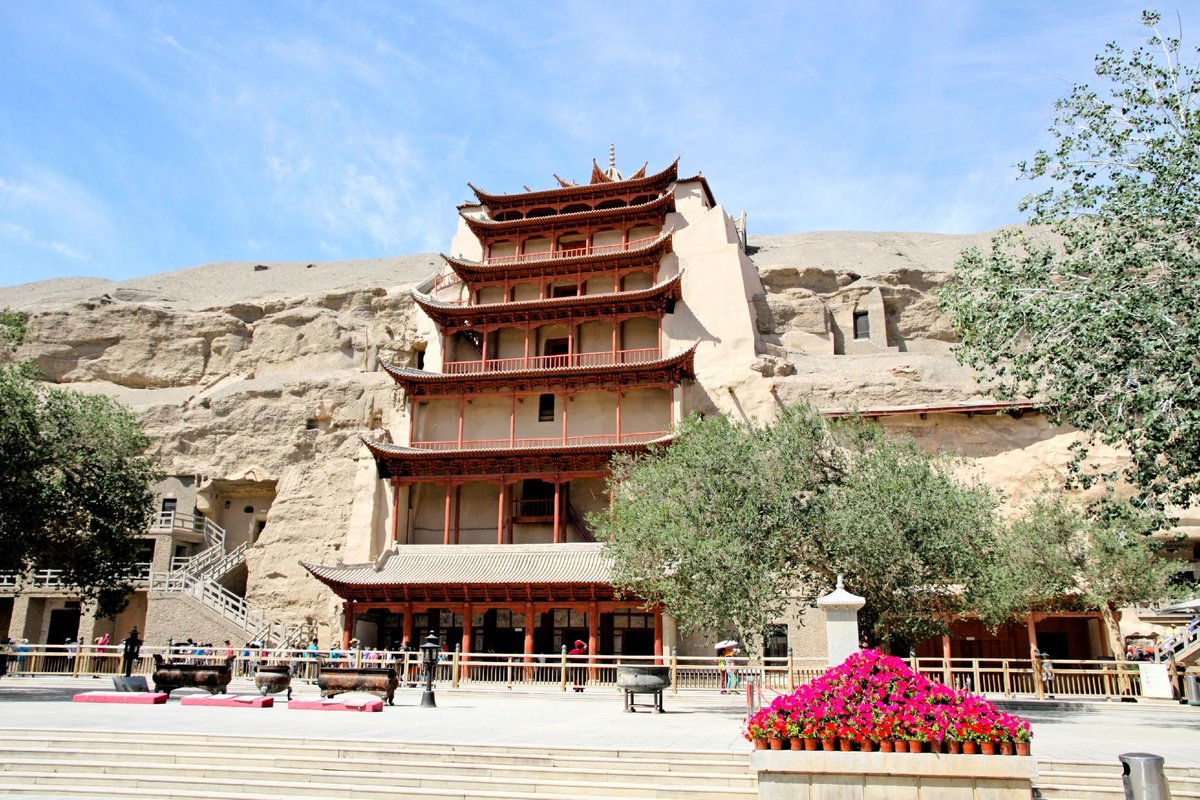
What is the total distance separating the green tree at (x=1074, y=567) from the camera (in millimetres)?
25109

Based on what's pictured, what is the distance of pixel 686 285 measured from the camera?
40750 millimetres

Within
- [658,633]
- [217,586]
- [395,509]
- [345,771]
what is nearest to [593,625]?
[658,633]

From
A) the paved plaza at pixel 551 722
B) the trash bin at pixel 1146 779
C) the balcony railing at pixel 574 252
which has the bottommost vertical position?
the paved plaza at pixel 551 722

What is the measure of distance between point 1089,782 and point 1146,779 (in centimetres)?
220

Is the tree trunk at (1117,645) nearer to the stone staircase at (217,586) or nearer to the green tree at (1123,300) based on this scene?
the green tree at (1123,300)

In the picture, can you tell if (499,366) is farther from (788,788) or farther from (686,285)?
(788,788)

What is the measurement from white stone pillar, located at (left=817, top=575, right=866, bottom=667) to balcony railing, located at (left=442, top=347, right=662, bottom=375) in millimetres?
24510

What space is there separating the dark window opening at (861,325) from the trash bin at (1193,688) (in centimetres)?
2563

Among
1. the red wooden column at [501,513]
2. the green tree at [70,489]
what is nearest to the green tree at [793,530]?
the red wooden column at [501,513]

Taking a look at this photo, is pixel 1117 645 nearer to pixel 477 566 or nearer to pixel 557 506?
pixel 557 506

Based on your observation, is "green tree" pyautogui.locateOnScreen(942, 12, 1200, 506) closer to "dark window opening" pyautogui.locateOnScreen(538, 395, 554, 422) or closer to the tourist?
the tourist

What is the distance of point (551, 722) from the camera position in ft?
52.2

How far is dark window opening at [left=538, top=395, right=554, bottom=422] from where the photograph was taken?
1532 inches

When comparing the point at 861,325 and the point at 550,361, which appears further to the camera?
the point at 861,325
